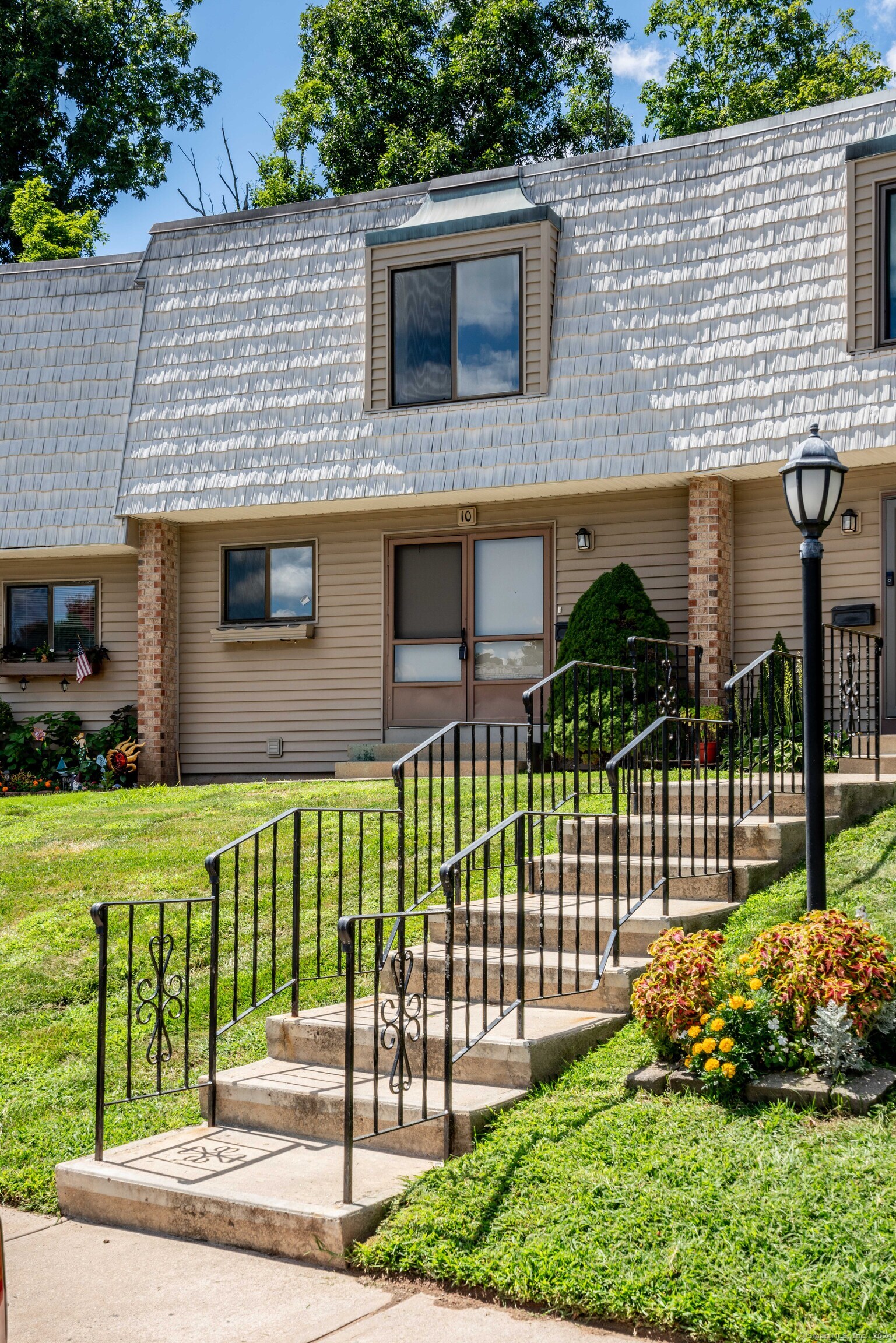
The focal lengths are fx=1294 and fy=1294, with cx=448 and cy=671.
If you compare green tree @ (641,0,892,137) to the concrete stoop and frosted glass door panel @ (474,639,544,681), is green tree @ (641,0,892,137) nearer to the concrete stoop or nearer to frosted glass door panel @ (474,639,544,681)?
frosted glass door panel @ (474,639,544,681)

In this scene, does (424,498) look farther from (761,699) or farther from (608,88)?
(608,88)

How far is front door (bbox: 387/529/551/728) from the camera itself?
43.6ft

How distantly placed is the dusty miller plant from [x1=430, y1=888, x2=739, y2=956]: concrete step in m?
1.25

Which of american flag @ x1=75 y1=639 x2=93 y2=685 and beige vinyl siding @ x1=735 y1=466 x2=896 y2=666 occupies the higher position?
beige vinyl siding @ x1=735 y1=466 x2=896 y2=666

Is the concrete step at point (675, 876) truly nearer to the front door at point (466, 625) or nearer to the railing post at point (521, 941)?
the railing post at point (521, 941)

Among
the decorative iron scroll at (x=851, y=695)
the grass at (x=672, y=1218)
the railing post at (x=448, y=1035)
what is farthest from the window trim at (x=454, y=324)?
the grass at (x=672, y=1218)

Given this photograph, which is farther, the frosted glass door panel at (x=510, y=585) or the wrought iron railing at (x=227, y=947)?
the frosted glass door panel at (x=510, y=585)

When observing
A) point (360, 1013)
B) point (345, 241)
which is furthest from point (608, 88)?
point (360, 1013)

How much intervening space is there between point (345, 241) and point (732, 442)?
4.99 m

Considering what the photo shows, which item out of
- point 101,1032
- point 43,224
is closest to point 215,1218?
point 101,1032

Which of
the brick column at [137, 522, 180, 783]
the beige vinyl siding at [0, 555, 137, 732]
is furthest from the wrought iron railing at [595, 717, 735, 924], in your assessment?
the beige vinyl siding at [0, 555, 137, 732]

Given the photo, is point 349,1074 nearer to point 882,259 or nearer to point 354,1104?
point 354,1104

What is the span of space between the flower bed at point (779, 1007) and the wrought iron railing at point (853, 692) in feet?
13.3

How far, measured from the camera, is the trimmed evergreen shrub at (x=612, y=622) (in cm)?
1169
